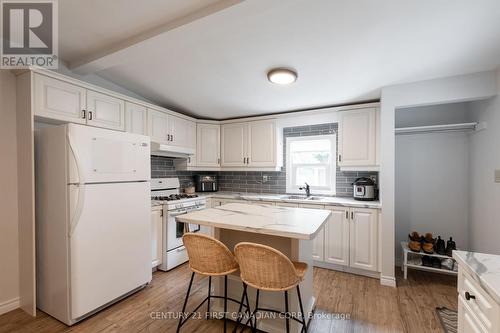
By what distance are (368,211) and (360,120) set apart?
1.25 meters

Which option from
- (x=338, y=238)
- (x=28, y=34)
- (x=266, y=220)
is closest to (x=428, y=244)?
(x=338, y=238)

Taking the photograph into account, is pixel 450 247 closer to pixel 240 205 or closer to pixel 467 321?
pixel 467 321

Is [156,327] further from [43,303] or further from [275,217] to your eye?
[275,217]

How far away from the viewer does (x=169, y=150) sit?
10.3 feet

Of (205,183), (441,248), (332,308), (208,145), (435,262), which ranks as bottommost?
(332,308)

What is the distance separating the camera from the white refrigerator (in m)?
1.89

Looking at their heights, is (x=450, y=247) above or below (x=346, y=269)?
above

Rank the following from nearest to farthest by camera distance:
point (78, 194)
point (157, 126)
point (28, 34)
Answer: point (78, 194)
point (28, 34)
point (157, 126)

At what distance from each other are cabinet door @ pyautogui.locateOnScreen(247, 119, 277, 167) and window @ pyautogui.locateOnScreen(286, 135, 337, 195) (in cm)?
34

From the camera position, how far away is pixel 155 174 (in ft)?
11.7

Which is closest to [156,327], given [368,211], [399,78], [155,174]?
[155,174]

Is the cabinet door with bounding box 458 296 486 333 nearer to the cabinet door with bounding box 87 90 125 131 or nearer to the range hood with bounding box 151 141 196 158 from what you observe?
the range hood with bounding box 151 141 196 158

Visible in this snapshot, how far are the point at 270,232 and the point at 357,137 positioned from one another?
2292 mm

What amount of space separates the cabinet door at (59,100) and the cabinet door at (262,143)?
2403 millimetres
